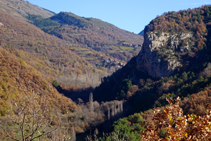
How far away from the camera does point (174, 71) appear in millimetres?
55812

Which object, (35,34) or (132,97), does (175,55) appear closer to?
(132,97)

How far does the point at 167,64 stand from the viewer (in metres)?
56.6

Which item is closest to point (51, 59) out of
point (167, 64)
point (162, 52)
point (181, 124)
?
point (162, 52)

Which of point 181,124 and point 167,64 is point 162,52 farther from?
point 181,124

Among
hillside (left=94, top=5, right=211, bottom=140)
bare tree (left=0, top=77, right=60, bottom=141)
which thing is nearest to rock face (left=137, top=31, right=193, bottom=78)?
hillside (left=94, top=5, right=211, bottom=140)

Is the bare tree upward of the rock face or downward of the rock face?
downward

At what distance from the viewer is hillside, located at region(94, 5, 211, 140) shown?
4688 cm

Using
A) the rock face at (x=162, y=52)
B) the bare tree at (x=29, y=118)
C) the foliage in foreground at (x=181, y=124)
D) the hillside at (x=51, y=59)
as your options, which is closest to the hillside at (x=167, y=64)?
the rock face at (x=162, y=52)

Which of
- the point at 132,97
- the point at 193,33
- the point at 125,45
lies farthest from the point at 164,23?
the point at 125,45

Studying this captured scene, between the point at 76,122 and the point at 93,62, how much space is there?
10349cm

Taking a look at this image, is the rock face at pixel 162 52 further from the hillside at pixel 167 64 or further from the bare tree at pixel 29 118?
the bare tree at pixel 29 118

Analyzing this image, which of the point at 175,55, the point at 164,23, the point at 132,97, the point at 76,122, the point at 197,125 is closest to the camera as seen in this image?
the point at 197,125

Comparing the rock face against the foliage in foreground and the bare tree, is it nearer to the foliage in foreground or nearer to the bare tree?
the foliage in foreground

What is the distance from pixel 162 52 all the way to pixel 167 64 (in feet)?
18.1
